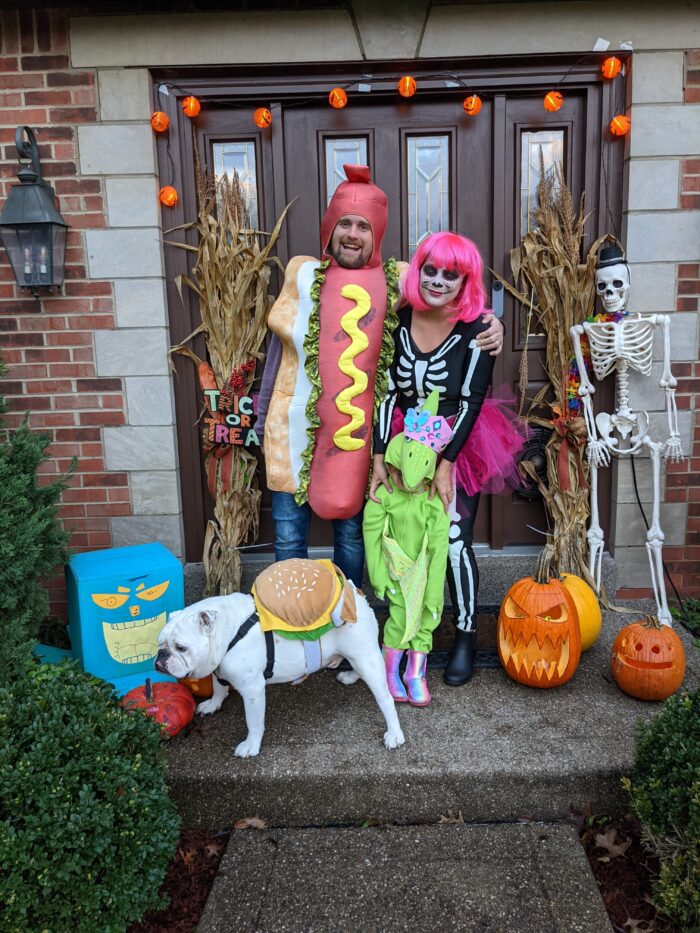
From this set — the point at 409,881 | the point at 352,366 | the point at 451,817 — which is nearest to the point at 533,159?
the point at 352,366

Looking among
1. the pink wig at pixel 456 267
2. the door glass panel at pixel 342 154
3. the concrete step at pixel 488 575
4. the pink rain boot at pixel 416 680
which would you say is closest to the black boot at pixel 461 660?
the pink rain boot at pixel 416 680

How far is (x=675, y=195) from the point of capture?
3.57 meters

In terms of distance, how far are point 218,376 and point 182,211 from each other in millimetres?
939

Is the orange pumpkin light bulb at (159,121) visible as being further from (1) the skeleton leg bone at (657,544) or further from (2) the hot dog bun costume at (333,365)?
(1) the skeleton leg bone at (657,544)

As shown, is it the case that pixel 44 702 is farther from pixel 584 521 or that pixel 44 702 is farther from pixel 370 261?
pixel 584 521

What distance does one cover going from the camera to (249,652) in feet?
8.04

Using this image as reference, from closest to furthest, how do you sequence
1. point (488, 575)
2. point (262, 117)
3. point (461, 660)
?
point (461, 660) → point (262, 117) → point (488, 575)

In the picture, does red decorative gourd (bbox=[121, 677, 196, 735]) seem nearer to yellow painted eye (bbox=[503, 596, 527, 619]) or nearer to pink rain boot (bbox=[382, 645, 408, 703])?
pink rain boot (bbox=[382, 645, 408, 703])

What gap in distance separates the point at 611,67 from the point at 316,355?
2239 mm

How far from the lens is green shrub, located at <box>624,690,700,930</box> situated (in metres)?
1.88

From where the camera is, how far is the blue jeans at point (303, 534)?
3250mm

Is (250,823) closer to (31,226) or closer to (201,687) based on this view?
(201,687)

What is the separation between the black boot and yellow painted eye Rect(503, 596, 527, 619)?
244 mm

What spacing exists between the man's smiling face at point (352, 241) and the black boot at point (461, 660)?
180 cm
